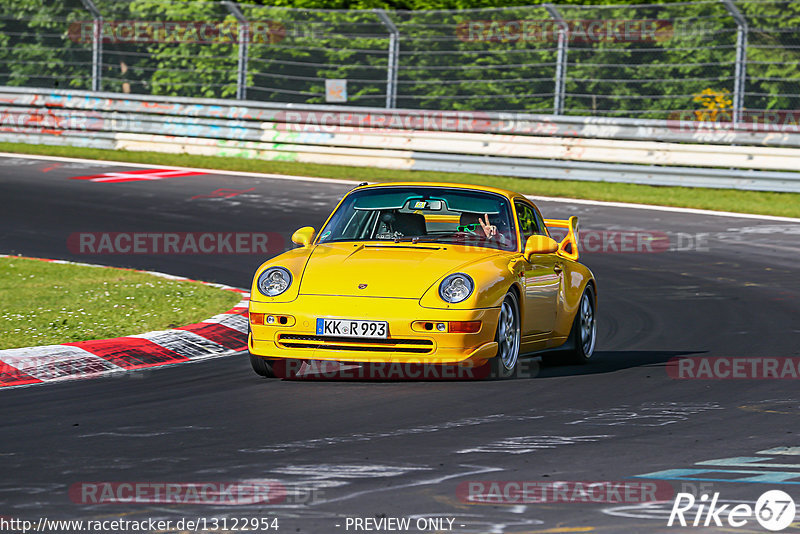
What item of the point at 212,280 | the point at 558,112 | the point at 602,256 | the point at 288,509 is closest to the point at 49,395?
the point at 288,509

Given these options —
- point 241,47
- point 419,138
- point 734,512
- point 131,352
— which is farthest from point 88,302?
point 241,47

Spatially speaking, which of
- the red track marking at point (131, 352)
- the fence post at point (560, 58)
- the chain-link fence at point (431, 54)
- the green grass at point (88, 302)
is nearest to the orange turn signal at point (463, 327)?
the red track marking at point (131, 352)

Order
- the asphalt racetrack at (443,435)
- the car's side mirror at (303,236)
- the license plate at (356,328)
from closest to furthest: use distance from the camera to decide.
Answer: the asphalt racetrack at (443,435) < the license plate at (356,328) < the car's side mirror at (303,236)

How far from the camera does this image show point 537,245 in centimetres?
912

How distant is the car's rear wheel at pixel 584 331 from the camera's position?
978cm

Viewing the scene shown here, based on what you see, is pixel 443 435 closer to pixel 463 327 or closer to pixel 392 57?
pixel 463 327

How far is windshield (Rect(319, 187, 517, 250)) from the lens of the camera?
9391 mm

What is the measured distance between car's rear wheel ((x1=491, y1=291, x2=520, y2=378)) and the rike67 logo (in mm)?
3049

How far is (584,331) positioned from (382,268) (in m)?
2.16

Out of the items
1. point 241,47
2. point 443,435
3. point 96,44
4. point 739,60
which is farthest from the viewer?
point 96,44

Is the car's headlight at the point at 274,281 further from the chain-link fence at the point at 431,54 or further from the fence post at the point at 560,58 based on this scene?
the fence post at the point at 560,58

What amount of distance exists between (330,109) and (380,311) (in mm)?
14939

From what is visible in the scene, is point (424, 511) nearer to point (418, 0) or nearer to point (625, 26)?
point (625, 26)

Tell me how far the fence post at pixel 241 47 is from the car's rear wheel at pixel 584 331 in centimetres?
1413
